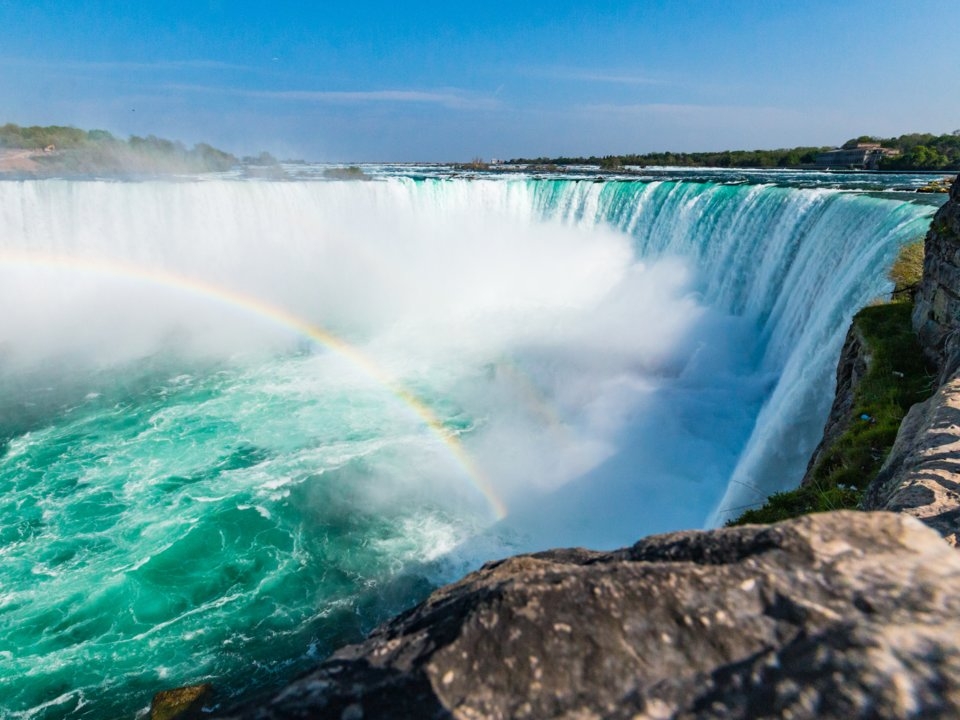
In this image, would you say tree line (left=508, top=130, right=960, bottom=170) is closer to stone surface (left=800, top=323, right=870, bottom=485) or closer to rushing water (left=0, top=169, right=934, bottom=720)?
rushing water (left=0, top=169, right=934, bottom=720)

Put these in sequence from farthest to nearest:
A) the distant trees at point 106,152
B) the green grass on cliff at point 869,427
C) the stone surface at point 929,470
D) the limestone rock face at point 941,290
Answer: the distant trees at point 106,152 → the limestone rock face at point 941,290 → the green grass on cliff at point 869,427 → the stone surface at point 929,470

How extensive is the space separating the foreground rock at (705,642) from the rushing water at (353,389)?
748cm

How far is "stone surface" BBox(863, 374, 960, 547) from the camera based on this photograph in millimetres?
3289

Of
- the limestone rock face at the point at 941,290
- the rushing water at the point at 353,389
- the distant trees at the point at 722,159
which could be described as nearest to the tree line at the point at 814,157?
the distant trees at the point at 722,159

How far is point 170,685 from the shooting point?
758 centimetres

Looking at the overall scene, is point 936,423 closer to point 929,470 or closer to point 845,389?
point 929,470

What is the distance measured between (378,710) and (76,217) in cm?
2931

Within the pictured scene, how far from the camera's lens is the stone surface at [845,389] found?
659 centimetres

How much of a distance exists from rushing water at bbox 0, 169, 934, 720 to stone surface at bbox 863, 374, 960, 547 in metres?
3.93

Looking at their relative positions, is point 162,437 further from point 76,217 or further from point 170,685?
point 76,217

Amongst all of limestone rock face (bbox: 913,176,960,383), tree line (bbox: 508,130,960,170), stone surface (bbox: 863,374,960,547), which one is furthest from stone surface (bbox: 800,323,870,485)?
tree line (bbox: 508,130,960,170)

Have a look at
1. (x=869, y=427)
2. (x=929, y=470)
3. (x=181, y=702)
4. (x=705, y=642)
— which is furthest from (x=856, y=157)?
(x=705, y=642)

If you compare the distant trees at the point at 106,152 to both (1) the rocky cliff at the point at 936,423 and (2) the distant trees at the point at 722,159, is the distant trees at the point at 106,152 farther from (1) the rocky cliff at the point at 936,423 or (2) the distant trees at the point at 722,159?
(1) the rocky cliff at the point at 936,423

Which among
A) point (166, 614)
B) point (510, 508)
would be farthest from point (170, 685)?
point (510, 508)
